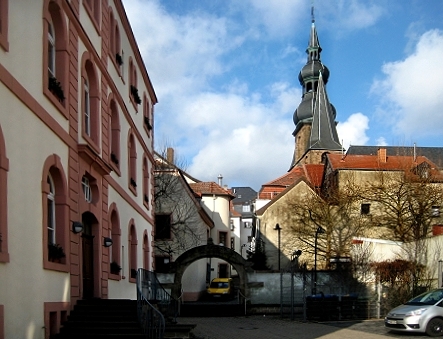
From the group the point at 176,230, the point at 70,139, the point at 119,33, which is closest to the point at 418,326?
the point at 70,139

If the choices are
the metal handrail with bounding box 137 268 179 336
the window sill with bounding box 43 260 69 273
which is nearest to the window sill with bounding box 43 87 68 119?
the window sill with bounding box 43 260 69 273

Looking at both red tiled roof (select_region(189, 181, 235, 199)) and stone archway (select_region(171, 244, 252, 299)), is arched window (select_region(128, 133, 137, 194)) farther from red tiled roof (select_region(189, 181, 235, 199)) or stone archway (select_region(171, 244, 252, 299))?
red tiled roof (select_region(189, 181, 235, 199))

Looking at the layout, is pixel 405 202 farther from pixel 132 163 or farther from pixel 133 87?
pixel 133 87

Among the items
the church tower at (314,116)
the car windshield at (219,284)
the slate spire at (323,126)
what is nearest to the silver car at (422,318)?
the car windshield at (219,284)

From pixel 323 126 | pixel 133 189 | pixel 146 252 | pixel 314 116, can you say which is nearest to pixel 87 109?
pixel 133 189

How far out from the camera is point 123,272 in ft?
69.5

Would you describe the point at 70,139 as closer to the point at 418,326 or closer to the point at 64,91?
the point at 64,91

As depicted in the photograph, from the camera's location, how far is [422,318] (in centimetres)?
1853

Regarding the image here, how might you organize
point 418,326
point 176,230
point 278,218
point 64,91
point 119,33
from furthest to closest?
point 278,218
point 176,230
point 119,33
point 418,326
point 64,91

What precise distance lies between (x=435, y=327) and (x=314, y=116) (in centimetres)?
7646

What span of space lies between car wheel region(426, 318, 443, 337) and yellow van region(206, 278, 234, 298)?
95.8ft

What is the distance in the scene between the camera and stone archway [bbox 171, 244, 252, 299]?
1334 inches

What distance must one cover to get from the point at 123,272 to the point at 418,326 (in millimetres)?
9622

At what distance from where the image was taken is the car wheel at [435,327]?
18.5 metres
